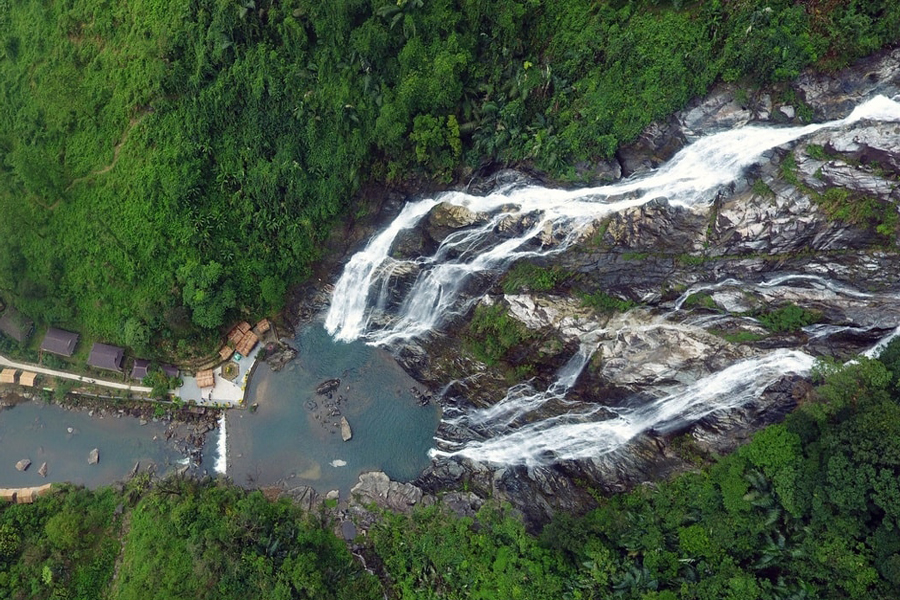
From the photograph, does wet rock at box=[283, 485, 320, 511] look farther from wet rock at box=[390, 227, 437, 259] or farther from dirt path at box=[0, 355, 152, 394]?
wet rock at box=[390, 227, 437, 259]

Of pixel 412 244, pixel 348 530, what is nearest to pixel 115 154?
pixel 412 244

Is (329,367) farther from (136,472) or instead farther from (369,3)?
(369,3)

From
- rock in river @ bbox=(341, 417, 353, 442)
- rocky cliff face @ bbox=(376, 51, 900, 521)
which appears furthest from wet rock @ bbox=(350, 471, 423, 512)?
rocky cliff face @ bbox=(376, 51, 900, 521)

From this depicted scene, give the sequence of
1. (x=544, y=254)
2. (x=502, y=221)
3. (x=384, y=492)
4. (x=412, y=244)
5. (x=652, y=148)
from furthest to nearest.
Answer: (x=412, y=244), (x=384, y=492), (x=502, y=221), (x=544, y=254), (x=652, y=148)

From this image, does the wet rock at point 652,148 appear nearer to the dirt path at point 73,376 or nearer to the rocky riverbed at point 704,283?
the rocky riverbed at point 704,283

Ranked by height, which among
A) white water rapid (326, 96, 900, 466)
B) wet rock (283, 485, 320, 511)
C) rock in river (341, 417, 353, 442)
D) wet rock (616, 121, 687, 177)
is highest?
wet rock (616, 121, 687, 177)

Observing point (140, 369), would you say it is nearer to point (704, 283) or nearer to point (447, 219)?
point (447, 219)

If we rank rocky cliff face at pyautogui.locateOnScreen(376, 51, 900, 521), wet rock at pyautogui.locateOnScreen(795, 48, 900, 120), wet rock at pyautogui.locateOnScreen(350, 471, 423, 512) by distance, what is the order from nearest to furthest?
rocky cliff face at pyautogui.locateOnScreen(376, 51, 900, 521) → wet rock at pyautogui.locateOnScreen(795, 48, 900, 120) → wet rock at pyautogui.locateOnScreen(350, 471, 423, 512)

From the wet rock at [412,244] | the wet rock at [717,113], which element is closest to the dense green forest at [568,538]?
the wet rock at [717,113]
